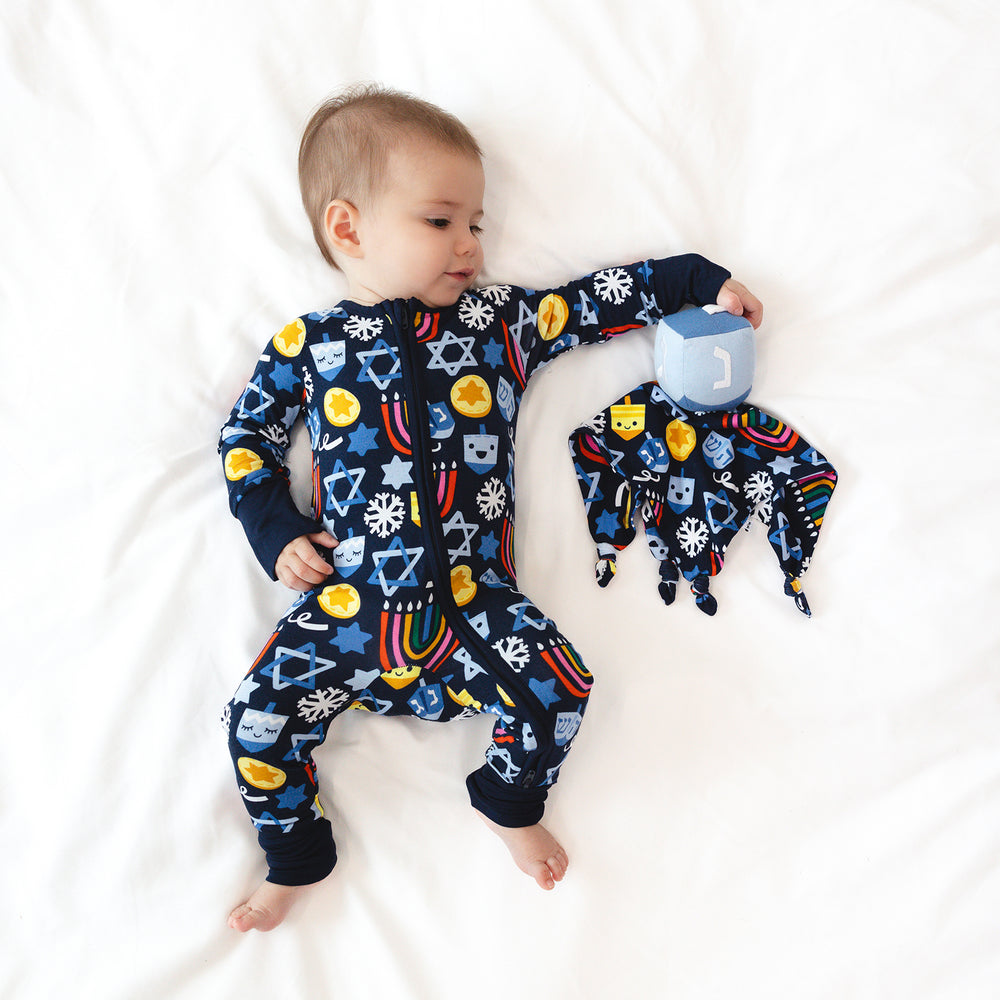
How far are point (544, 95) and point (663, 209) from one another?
0.80ft

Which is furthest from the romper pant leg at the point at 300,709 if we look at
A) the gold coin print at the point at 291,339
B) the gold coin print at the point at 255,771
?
the gold coin print at the point at 291,339

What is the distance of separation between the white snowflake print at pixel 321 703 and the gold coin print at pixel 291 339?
0.47 m

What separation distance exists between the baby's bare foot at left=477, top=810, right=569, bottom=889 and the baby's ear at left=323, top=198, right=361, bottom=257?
816 millimetres

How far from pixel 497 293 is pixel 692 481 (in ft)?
1.31

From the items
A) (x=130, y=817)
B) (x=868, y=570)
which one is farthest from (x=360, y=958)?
(x=868, y=570)

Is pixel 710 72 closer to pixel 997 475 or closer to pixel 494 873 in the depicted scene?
pixel 997 475

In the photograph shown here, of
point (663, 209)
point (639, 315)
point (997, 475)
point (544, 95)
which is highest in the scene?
point (544, 95)

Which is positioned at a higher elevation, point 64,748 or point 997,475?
point 997,475

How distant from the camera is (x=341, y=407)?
45.5 inches

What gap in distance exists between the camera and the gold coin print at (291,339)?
1183mm

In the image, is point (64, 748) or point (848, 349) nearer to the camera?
point (64, 748)

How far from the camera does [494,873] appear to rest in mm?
1149

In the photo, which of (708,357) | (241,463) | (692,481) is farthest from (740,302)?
(241,463)

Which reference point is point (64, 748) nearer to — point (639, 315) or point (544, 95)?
point (639, 315)
